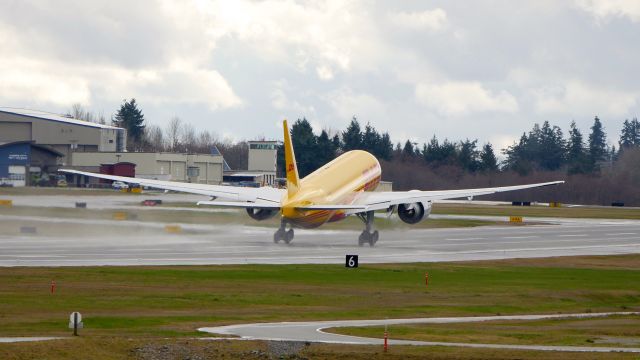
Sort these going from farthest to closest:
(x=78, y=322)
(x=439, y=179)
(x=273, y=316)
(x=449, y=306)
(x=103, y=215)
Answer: (x=439, y=179) → (x=103, y=215) → (x=449, y=306) → (x=273, y=316) → (x=78, y=322)

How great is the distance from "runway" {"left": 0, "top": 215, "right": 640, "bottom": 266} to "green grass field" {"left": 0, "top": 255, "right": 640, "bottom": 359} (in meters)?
4.67

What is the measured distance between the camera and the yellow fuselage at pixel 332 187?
67500 mm

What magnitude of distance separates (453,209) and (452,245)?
189ft

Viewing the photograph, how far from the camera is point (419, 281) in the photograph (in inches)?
2082

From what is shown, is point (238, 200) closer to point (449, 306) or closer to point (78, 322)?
point (449, 306)

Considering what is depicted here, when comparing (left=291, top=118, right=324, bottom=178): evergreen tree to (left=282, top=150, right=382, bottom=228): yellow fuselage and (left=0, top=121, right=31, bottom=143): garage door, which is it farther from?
(left=282, top=150, right=382, bottom=228): yellow fuselage

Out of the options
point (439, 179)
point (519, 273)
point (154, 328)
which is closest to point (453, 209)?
point (439, 179)

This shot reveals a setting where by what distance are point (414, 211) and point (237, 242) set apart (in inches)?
447

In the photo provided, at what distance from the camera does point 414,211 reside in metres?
75.2

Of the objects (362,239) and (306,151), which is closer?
(362,239)

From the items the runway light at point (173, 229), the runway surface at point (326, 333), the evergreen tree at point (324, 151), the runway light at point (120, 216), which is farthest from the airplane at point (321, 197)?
the evergreen tree at point (324, 151)

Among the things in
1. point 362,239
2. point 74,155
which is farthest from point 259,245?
point 74,155

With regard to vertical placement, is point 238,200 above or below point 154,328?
above

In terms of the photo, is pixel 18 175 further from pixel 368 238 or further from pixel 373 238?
pixel 373 238
